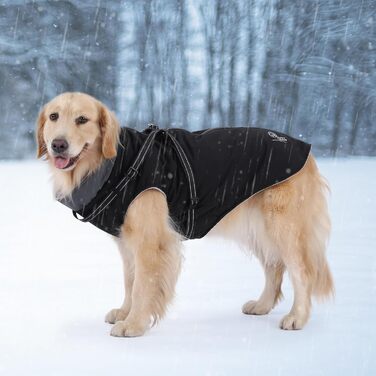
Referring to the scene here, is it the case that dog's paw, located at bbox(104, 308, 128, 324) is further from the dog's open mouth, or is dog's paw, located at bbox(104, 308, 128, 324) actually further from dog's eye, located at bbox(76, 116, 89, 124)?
dog's eye, located at bbox(76, 116, 89, 124)

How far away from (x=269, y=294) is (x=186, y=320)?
0.72 metres

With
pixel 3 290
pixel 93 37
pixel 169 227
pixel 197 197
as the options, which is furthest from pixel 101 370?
pixel 93 37

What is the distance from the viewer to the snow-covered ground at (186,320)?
3.15 m

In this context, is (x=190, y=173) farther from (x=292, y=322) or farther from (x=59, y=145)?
(x=292, y=322)

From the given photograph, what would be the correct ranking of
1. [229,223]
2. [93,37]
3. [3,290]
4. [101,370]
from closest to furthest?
[101,370]
[229,223]
[3,290]
[93,37]

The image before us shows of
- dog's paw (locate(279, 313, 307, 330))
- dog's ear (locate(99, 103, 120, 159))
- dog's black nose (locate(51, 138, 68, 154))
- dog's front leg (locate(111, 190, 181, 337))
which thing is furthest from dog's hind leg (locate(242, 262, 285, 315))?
dog's black nose (locate(51, 138, 68, 154))

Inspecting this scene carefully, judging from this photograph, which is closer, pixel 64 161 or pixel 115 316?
pixel 64 161

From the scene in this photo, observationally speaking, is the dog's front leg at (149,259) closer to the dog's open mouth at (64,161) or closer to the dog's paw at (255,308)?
the dog's open mouth at (64,161)

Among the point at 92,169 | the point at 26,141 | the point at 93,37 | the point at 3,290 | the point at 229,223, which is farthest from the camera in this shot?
the point at 93,37

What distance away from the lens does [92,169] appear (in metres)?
3.80

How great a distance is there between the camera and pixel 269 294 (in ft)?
14.4

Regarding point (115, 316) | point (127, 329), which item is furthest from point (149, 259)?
point (115, 316)

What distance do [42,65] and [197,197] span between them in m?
13.0

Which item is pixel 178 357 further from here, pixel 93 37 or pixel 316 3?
pixel 316 3
